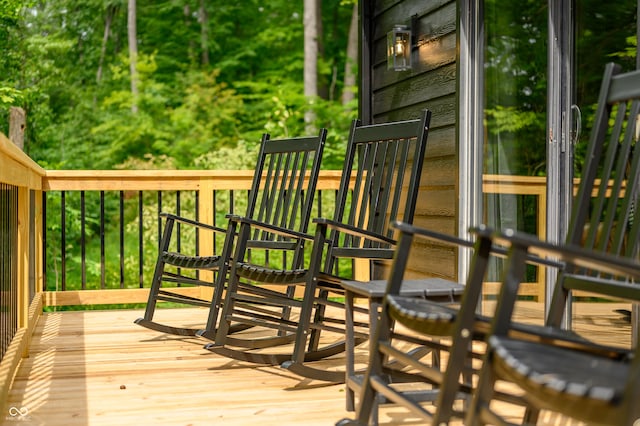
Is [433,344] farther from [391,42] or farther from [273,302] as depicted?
[391,42]

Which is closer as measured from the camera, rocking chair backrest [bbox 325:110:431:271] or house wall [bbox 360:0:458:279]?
rocking chair backrest [bbox 325:110:431:271]

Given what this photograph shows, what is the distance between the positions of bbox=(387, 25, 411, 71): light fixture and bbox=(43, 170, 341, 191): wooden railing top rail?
925 millimetres

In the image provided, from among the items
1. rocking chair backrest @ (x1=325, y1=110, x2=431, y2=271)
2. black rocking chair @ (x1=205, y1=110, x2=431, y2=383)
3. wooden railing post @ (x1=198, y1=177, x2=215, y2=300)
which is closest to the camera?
black rocking chair @ (x1=205, y1=110, x2=431, y2=383)

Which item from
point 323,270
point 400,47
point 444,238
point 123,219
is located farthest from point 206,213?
point 444,238

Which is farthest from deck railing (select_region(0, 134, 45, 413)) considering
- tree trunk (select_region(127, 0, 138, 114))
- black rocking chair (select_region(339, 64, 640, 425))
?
tree trunk (select_region(127, 0, 138, 114))

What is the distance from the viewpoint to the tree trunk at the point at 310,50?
1118cm

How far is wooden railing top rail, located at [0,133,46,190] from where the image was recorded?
2488 mm

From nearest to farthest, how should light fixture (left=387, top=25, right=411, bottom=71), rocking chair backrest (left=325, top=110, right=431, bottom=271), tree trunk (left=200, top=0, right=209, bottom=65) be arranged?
1. rocking chair backrest (left=325, top=110, right=431, bottom=271)
2. light fixture (left=387, top=25, right=411, bottom=71)
3. tree trunk (left=200, top=0, right=209, bottom=65)

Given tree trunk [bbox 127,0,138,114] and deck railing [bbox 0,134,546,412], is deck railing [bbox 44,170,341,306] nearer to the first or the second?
deck railing [bbox 0,134,546,412]

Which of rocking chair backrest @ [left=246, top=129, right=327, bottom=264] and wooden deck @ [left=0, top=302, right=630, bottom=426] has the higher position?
rocking chair backrest @ [left=246, top=129, right=327, bottom=264]

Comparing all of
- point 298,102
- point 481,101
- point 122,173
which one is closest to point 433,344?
point 481,101

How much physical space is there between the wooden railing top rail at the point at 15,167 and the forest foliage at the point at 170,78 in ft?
23.3

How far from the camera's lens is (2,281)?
9.13 feet

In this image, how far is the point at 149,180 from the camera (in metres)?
5.20
